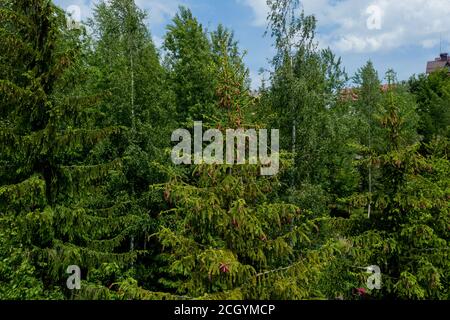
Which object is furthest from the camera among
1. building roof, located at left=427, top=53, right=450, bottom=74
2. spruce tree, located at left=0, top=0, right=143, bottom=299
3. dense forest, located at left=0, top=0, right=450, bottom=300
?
building roof, located at left=427, top=53, right=450, bottom=74

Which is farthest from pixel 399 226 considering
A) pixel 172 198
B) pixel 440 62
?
pixel 440 62

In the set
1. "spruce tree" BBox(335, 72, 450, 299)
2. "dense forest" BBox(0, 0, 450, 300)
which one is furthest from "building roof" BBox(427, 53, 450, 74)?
"spruce tree" BBox(335, 72, 450, 299)

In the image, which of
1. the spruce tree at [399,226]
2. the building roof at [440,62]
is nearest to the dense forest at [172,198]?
the spruce tree at [399,226]

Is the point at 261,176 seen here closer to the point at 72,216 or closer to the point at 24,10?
the point at 72,216

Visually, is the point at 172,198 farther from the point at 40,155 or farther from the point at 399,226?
the point at 399,226

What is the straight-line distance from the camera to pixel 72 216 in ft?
33.3

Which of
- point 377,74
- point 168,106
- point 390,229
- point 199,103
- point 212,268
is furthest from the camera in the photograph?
point 377,74

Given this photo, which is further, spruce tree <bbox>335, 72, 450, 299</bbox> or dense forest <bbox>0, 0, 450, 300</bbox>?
spruce tree <bbox>335, 72, 450, 299</bbox>

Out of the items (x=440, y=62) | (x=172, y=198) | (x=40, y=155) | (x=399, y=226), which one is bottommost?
(x=399, y=226)

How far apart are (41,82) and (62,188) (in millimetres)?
2716

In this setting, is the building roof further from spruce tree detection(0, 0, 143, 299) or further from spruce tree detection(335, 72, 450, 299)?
spruce tree detection(0, 0, 143, 299)

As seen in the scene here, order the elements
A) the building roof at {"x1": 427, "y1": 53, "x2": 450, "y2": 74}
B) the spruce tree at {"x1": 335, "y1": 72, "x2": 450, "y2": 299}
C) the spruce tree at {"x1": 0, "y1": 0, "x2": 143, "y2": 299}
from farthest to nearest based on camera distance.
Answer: the building roof at {"x1": 427, "y1": 53, "x2": 450, "y2": 74}
the spruce tree at {"x1": 0, "y1": 0, "x2": 143, "y2": 299}
the spruce tree at {"x1": 335, "y1": 72, "x2": 450, "y2": 299}

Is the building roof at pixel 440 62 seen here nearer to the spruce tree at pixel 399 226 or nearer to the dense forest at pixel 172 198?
the dense forest at pixel 172 198
